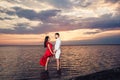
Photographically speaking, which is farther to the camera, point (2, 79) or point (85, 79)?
point (2, 79)

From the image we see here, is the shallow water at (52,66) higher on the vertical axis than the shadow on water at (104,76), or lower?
lower

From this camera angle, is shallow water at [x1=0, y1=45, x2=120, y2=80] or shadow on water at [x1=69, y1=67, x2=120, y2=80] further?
shallow water at [x1=0, y1=45, x2=120, y2=80]

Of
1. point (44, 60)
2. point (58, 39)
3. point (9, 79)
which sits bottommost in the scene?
point (9, 79)

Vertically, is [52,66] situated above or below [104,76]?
below

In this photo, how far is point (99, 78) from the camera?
15250 mm

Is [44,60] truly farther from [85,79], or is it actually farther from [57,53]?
[85,79]

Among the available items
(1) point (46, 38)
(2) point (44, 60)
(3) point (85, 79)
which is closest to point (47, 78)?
(2) point (44, 60)

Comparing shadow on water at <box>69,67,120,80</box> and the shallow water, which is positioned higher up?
shadow on water at <box>69,67,120,80</box>

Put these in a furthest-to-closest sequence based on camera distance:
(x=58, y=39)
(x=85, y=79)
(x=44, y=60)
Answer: (x=44, y=60) < (x=58, y=39) < (x=85, y=79)

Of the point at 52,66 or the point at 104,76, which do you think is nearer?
the point at 104,76

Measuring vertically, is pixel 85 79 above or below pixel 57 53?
below

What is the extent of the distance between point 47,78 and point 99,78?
5.78 metres

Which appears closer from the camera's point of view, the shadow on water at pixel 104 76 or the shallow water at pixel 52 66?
the shadow on water at pixel 104 76

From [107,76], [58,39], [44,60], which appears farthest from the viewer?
[44,60]
